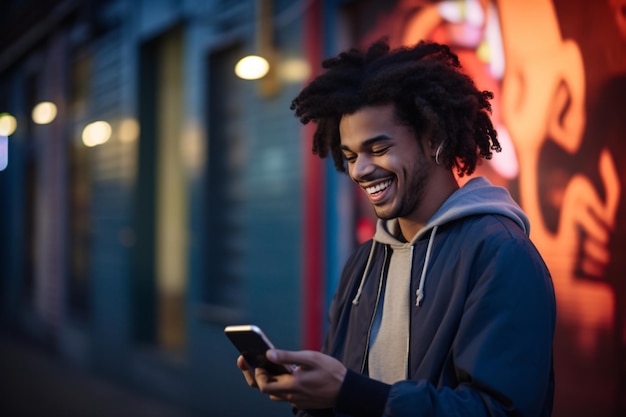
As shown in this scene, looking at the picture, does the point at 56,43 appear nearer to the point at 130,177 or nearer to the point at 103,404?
the point at 130,177

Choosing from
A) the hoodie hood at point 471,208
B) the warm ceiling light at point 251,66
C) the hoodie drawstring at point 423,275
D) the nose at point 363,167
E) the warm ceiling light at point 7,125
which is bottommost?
the hoodie drawstring at point 423,275

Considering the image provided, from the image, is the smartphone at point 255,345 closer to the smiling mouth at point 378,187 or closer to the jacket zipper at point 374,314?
the jacket zipper at point 374,314

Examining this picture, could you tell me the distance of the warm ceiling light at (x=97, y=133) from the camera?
9.57 m

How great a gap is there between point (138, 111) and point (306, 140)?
11.7 feet

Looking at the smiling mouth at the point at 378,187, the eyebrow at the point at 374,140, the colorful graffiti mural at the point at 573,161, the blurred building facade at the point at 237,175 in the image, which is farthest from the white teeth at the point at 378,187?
the blurred building facade at the point at 237,175

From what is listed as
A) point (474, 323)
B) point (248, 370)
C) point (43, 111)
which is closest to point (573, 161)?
point (474, 323)

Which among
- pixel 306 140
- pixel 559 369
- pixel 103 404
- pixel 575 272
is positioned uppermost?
pixel 306 140

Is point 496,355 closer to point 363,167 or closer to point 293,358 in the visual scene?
point 293,358

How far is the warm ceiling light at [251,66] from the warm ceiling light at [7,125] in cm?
921

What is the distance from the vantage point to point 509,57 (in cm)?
400

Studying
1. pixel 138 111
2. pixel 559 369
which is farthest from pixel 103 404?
pixel 559 369

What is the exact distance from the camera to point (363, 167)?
8.04 feet

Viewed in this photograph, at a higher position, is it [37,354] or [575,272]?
[575,272]

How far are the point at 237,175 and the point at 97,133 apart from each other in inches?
131
